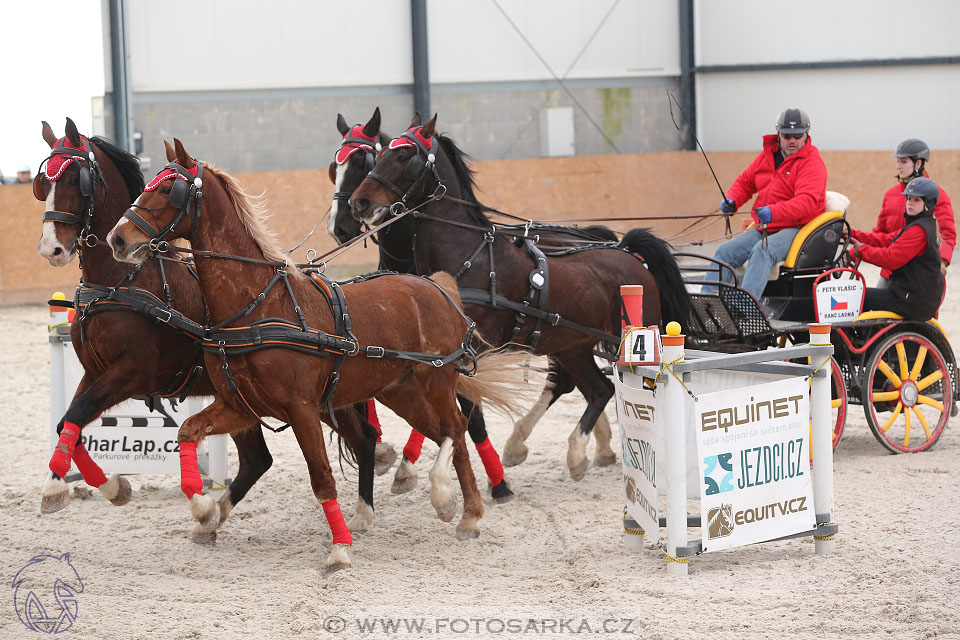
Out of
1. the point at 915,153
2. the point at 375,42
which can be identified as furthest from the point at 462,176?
the point at 375,42

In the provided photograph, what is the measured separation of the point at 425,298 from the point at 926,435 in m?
3.56

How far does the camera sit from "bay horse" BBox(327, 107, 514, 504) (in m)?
5.62

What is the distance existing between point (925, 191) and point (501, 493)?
313 centimetres

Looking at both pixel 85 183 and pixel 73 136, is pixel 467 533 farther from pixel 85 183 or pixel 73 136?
pixel 73 136

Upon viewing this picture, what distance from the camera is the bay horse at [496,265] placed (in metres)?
5.73

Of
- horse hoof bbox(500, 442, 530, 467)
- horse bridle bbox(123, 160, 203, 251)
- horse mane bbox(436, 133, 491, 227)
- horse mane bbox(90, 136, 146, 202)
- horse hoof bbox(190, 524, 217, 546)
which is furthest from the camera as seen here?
A: horse hoof bbox(500, 442, 530, 467)

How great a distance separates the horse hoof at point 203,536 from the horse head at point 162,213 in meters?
1.58

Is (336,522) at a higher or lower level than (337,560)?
higher

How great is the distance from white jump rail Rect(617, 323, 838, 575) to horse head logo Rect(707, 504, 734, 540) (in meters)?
0.08

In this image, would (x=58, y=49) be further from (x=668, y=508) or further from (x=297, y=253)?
(x=668, y=508)

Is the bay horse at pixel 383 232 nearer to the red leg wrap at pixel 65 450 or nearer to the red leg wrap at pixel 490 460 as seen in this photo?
the red leg wrap at pixel 490 460

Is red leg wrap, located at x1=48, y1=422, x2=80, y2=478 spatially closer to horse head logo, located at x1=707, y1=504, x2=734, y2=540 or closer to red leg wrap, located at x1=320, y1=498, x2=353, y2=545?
red leg wrap, located at x1=320, y1=498, x2=353, y2=545

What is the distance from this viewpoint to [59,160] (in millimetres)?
4680

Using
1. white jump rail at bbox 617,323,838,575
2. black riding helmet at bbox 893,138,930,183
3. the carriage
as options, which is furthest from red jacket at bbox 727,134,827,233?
white jump rail at bbox 617,323,838,575
